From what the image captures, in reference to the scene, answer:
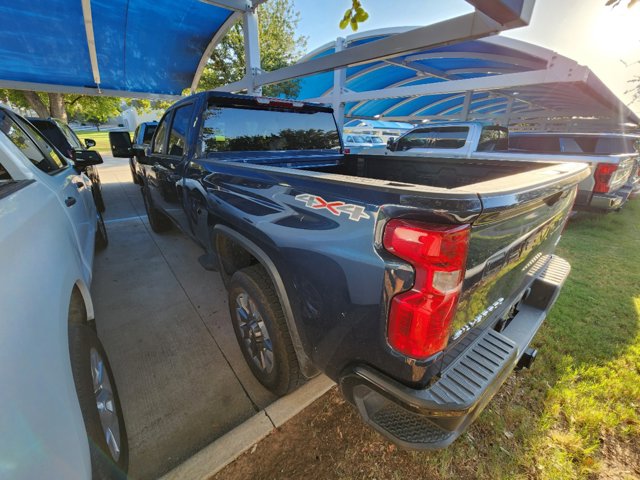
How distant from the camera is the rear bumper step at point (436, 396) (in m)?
1.12

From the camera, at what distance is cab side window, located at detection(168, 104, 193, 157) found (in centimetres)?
280

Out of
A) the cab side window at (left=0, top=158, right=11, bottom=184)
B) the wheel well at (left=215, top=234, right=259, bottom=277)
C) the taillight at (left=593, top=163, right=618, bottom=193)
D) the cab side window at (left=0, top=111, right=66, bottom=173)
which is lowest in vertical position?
the wheel well at (left=215, top=234, right=259, bottom=277)

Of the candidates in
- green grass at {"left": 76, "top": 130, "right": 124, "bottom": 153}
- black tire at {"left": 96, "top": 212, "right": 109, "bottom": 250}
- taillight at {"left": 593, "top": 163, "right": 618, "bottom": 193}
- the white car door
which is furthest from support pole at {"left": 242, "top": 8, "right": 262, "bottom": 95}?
green grass at {"left": 76, "top": 130, "right": 124, "bottom": 153}

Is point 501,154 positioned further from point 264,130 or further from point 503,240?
point 503,240

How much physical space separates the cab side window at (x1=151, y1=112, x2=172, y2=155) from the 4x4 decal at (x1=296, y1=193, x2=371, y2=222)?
282 cm

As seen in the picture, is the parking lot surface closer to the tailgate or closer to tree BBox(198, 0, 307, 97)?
the tailgate

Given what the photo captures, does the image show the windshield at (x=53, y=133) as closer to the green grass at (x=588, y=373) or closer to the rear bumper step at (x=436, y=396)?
the rear bumper step at (x=436, y=396)

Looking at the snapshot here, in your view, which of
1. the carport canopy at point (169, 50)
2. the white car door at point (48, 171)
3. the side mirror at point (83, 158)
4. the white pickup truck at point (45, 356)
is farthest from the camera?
the carport canopy at point (169, 50)

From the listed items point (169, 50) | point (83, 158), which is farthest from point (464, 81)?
point (83, 158)

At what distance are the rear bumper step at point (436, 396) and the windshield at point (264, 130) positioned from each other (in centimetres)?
233

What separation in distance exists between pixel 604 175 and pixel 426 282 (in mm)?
5770

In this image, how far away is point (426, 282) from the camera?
1.01 meters

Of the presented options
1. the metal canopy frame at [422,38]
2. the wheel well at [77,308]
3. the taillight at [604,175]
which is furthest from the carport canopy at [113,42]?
the taillight at [604,175]

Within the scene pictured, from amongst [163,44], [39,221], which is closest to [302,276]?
[39,221]
